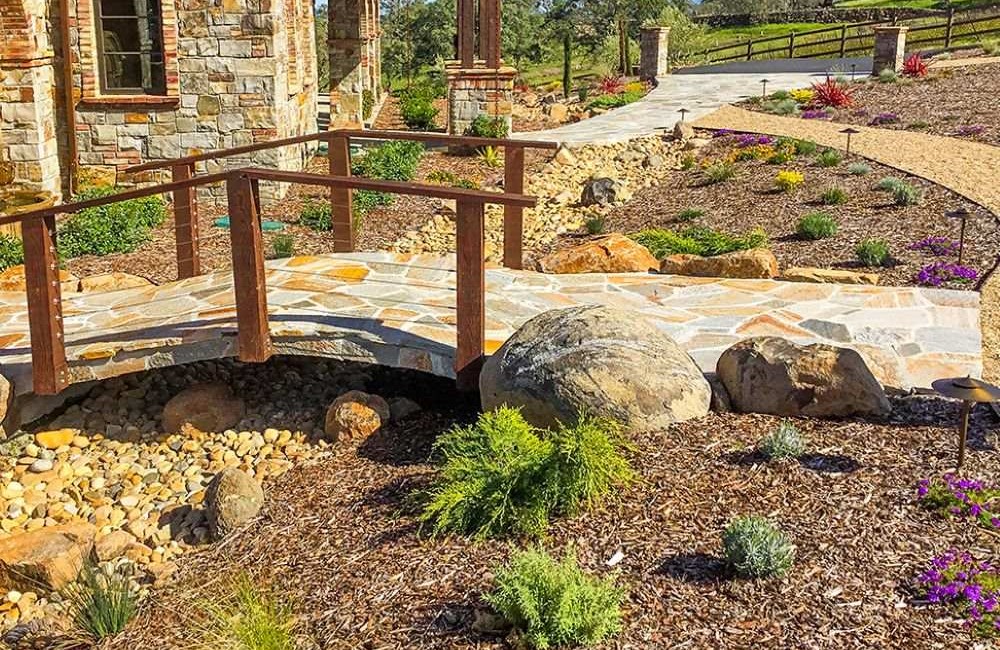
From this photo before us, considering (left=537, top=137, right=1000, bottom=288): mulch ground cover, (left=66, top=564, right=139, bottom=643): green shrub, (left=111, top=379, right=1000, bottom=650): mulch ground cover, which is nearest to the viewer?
(left=111, top=379, right=1000, bottom=650): mulch ground cover

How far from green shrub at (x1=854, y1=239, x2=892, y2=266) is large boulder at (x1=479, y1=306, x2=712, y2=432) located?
5318 millimetres

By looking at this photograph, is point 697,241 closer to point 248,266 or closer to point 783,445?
point 248,266

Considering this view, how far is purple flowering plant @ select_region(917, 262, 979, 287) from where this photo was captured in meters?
9.93

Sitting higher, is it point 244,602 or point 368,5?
point 368,5

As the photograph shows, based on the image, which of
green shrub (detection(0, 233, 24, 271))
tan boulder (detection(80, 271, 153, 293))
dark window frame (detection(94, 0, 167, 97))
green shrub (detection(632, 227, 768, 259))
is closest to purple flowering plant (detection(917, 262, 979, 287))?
green shrub (detection(632, 227, 768, 259))

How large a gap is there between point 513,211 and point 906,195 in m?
6.27

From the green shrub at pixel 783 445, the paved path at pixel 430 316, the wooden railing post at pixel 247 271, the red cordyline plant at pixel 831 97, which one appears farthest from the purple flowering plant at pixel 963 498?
the red cordyline plant at pixel 831 97

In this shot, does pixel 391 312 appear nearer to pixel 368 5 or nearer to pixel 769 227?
pixel 769 227

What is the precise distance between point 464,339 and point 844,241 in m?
6.76

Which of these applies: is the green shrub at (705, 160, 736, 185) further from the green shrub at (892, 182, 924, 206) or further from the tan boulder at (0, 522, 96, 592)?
the tan boulder at (0, 522, 96, 592)

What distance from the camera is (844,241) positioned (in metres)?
11.9

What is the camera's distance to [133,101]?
46.0ft

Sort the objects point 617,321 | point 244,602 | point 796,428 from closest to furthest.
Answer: point 244,602
point 796,428
point 617,321

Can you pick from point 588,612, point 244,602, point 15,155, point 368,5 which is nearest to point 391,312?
point 244,602
